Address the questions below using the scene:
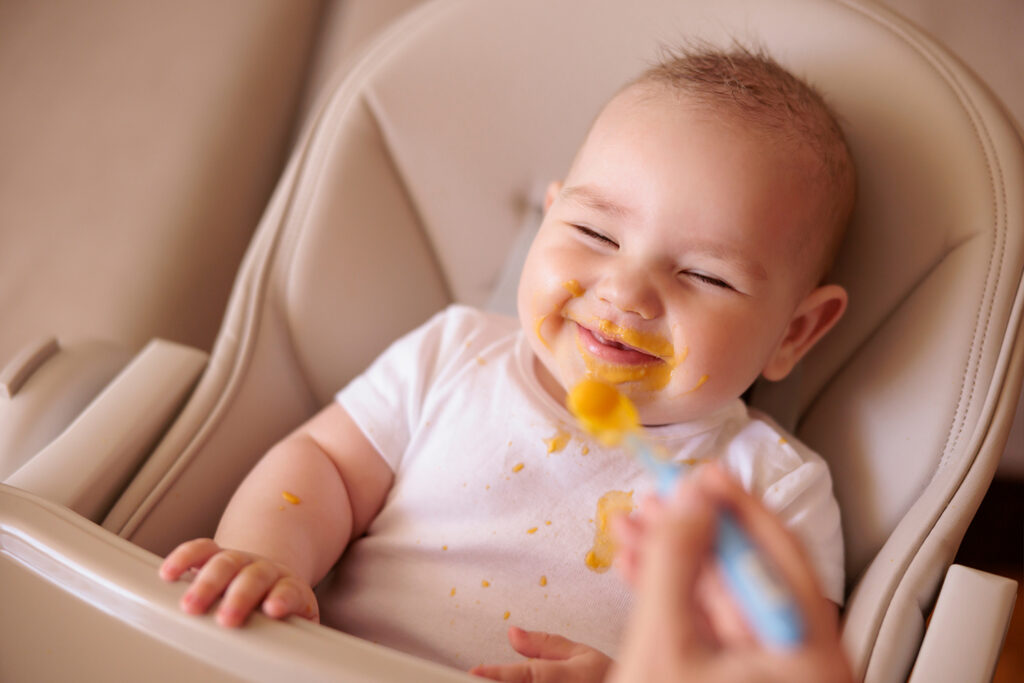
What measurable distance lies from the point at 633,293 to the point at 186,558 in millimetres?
452

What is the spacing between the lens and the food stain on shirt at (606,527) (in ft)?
2.92

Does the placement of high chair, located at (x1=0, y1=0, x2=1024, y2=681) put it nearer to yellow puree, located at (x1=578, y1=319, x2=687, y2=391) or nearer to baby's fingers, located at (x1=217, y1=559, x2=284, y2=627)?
baby's fingers, located at (x1=217, y1=559, x2=284, y2=627)

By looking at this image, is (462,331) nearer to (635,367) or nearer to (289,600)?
(635,367)

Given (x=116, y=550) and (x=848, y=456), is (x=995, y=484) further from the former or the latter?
(x=116, y=550)

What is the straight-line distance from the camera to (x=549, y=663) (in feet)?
2.41

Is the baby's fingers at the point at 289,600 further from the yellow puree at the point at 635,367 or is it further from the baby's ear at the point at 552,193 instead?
the baby's ear at the point at 552,193

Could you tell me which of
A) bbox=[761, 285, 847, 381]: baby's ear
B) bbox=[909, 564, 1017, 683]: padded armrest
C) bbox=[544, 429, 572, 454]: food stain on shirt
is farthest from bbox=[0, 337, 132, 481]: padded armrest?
bbox=[909, 564, 1017, 683]: padded armrest

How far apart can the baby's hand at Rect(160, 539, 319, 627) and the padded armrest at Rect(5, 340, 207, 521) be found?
7.2 inches

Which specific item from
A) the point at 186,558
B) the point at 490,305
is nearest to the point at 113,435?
the point at 186,558

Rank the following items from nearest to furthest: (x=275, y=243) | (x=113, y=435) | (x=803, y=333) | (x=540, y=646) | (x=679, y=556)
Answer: (x=679, y=556), (x=540, y=646), (x=113, y=435), (x=803, y=333), (x=275, y=243)

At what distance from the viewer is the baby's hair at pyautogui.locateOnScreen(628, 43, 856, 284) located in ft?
2.85

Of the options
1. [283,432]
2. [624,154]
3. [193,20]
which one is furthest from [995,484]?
[193,20]

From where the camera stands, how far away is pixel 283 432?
107cm

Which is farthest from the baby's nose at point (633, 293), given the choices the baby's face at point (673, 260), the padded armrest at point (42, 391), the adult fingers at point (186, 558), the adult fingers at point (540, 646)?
the padded armrest at point (42, 391)
